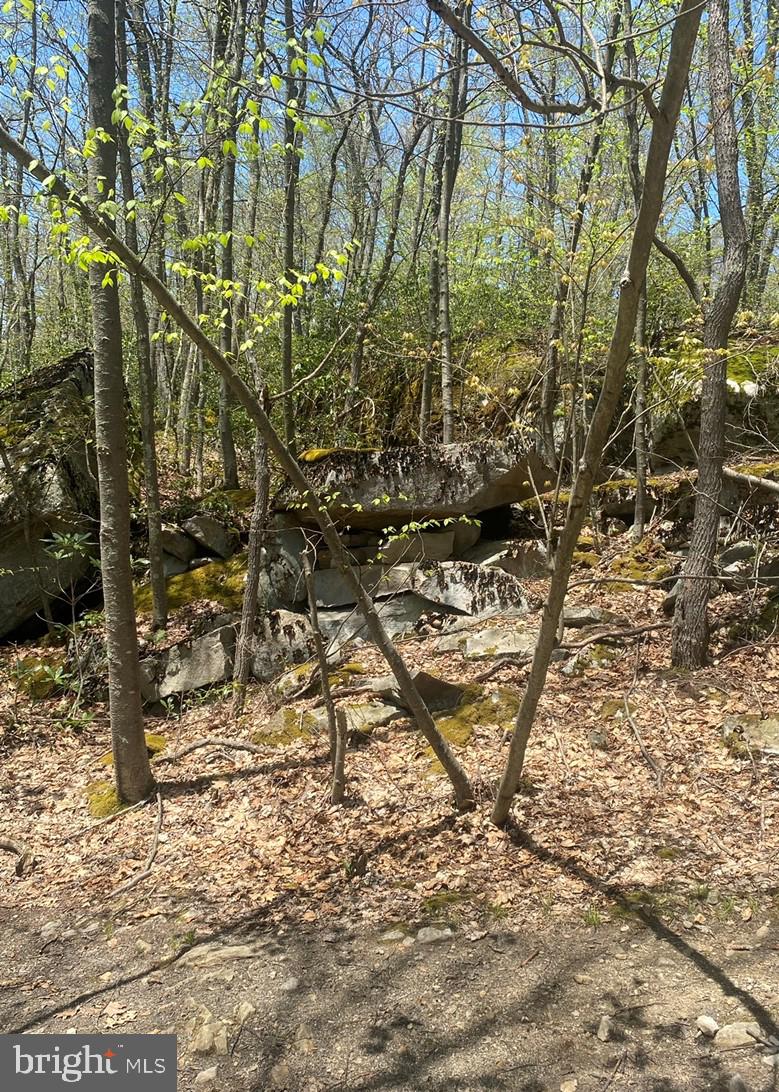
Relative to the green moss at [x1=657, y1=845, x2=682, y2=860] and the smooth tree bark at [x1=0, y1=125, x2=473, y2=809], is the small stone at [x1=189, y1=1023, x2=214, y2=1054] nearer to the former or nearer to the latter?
the smooth tree bark at [x1=0, y1=125, x2=473, y2=809]

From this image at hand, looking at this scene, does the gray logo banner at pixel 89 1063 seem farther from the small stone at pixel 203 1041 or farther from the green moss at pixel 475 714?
the green moss at pixel 475 714

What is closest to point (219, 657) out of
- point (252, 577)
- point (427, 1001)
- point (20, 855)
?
point (252, 577)

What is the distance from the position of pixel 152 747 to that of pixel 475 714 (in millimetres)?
3103

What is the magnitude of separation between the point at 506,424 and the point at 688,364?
A: 3.51m

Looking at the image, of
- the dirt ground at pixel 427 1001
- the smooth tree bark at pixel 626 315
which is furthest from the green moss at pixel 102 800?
the smooth tree bark at pixel 626 315

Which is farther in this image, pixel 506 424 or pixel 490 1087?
pixel 506 424

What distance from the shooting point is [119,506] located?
539cm

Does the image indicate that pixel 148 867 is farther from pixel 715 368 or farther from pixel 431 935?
pixel 715 368

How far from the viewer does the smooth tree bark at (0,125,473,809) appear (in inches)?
138

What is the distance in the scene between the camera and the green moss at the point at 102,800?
5.53m

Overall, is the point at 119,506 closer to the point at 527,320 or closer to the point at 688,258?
the point at 527,320

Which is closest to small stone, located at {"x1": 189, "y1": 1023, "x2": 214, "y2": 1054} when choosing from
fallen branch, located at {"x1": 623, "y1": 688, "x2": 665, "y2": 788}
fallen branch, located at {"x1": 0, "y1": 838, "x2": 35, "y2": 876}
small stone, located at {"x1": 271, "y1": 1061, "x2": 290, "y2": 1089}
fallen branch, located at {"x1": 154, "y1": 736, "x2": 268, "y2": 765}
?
small stone, located at {"x1": 271, "y1": 1061, "x2": 290, "y2": 1089}

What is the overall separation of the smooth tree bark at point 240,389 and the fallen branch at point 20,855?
3128 millimetres

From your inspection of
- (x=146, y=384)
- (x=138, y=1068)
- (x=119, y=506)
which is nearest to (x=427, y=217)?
(x=146, y=384)
